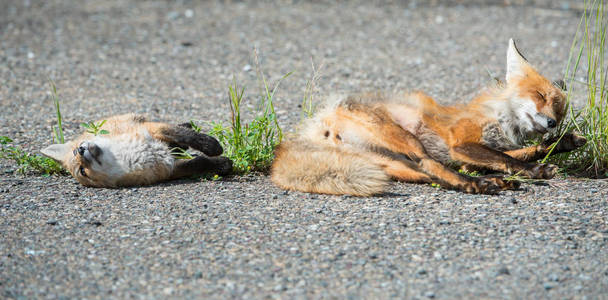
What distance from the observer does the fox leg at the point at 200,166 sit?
16.1ft

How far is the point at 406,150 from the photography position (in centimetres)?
483

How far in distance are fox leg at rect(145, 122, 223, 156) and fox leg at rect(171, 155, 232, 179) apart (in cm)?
6

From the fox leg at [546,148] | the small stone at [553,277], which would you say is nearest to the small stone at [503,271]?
the small stone at [553,277]

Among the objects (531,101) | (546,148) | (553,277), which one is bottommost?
(553,277)

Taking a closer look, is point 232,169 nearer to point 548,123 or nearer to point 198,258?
point 198,258

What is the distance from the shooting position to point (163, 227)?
397 cm

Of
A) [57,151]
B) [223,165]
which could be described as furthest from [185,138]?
[57,151]

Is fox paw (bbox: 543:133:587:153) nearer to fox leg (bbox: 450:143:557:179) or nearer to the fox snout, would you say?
fox leg (bbox: 450:143:557:179)

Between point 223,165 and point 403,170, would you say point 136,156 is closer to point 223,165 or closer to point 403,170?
point 223,165

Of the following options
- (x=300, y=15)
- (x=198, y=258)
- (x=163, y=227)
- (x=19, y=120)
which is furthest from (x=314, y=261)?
(x=300, y=15)

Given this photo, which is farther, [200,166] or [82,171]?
[200,166]

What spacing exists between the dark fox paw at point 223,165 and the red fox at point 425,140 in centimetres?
43

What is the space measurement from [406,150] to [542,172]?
40.1 inches

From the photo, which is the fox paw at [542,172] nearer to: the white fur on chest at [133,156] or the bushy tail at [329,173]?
the bushy tail at [329,173]
